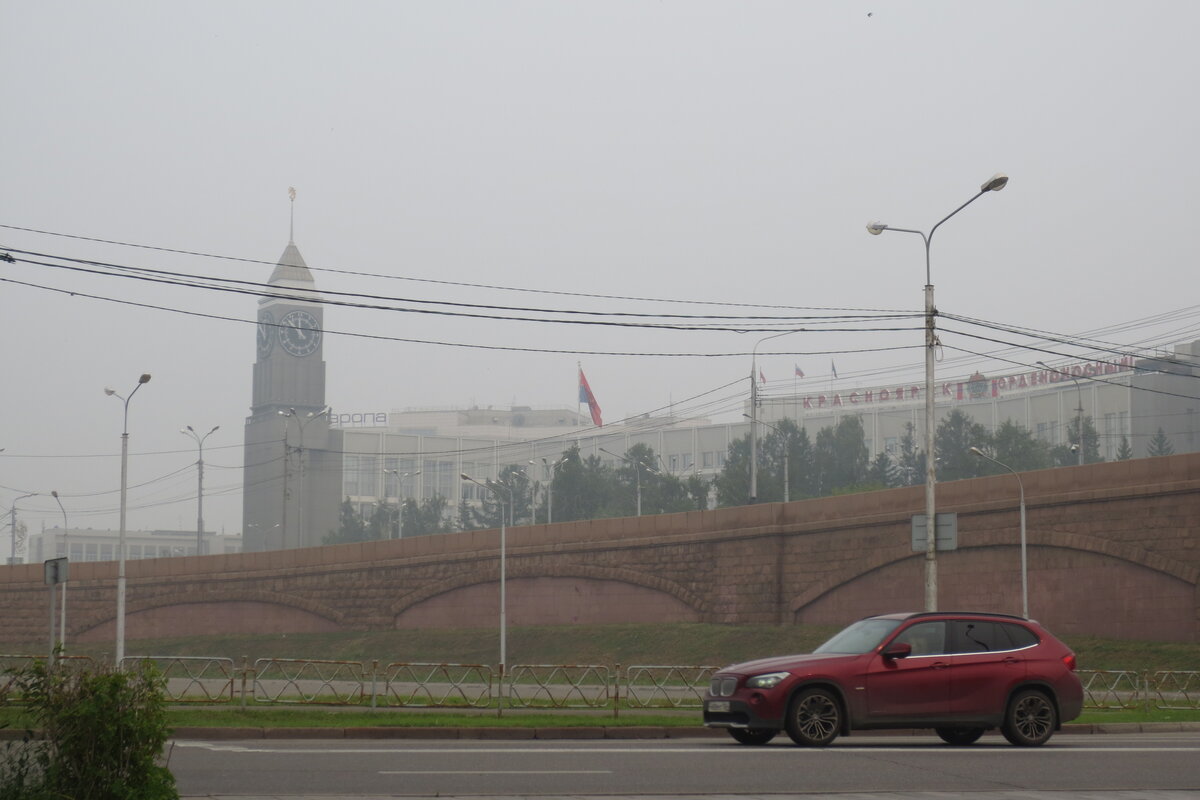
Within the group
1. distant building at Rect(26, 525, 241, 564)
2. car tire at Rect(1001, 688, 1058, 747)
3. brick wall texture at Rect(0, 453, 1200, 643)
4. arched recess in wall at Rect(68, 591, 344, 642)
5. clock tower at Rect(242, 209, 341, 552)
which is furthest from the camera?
distant building at Rect(26, 525, 241, 564)

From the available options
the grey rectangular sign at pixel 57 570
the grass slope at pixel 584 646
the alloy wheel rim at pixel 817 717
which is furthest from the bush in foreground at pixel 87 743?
the grass slope at pixel 584 646

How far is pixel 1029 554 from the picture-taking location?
40.9 m

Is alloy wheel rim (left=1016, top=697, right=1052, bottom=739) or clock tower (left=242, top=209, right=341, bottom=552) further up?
clock tower (left=242, top=209, right=341, bottom=552)

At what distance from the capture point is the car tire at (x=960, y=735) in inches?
617

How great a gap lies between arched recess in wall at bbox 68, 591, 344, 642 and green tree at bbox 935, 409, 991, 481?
4297 centimetres

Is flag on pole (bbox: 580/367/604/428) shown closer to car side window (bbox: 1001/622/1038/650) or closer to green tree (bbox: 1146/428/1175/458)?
green tree (bbox: 1146/428/1175/458)

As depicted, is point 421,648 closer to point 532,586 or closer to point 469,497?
point 532,586

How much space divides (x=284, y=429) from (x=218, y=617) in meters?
78.5

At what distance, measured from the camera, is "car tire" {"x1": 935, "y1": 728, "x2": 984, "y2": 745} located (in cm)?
1567

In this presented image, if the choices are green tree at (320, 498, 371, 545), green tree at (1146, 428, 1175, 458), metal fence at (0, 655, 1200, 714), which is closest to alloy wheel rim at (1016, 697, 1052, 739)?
metal fence at (0, 655, 1200, 714)

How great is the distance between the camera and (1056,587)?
3984 cm

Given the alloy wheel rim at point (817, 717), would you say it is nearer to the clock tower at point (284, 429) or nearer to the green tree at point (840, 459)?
the green tree at point (840, 459)

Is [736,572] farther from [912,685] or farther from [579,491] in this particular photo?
[579,491]

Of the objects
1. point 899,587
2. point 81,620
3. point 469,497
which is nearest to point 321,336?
point 469,497
